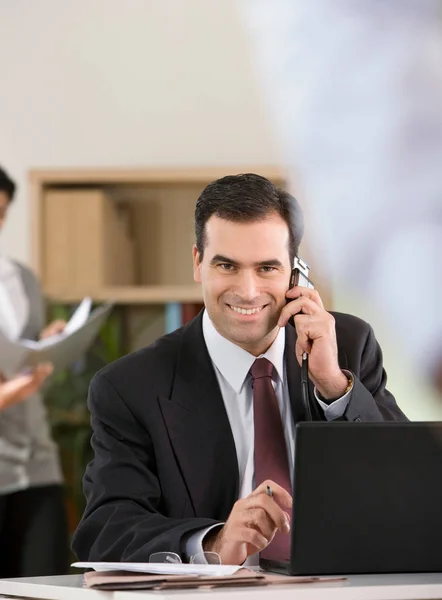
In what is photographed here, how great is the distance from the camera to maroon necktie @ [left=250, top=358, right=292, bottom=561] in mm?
1386

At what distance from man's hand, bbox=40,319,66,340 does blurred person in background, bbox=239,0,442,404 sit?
113 inches

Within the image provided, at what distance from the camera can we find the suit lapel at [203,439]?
1.38 meters

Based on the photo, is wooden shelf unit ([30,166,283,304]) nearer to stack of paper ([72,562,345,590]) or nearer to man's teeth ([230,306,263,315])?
man's teeth ([230,306,263,315])

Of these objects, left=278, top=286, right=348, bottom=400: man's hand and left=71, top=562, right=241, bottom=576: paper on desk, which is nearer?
left=71, top=562, right=241, bottom=576: paper on desk

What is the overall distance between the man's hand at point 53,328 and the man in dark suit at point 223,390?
1.53 metres

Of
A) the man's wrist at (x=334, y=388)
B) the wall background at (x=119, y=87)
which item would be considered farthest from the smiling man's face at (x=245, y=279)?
the wall background at (x=119, y=87)

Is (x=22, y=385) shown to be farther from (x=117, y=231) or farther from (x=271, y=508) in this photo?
(x=271, y=508)

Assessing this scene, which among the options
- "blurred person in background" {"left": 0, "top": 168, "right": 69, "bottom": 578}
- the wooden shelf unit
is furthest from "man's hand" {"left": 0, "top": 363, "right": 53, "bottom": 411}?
the wooden shelf unit

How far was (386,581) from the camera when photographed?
77 cm

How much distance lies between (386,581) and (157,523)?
1.52 ft

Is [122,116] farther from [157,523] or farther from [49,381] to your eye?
[157,523]

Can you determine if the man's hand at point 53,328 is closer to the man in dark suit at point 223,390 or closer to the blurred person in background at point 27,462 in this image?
the blurred person in background at point 27,462

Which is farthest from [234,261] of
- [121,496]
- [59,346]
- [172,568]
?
[59,346]

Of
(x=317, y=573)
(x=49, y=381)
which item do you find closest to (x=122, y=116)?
(x=49, y=381)
